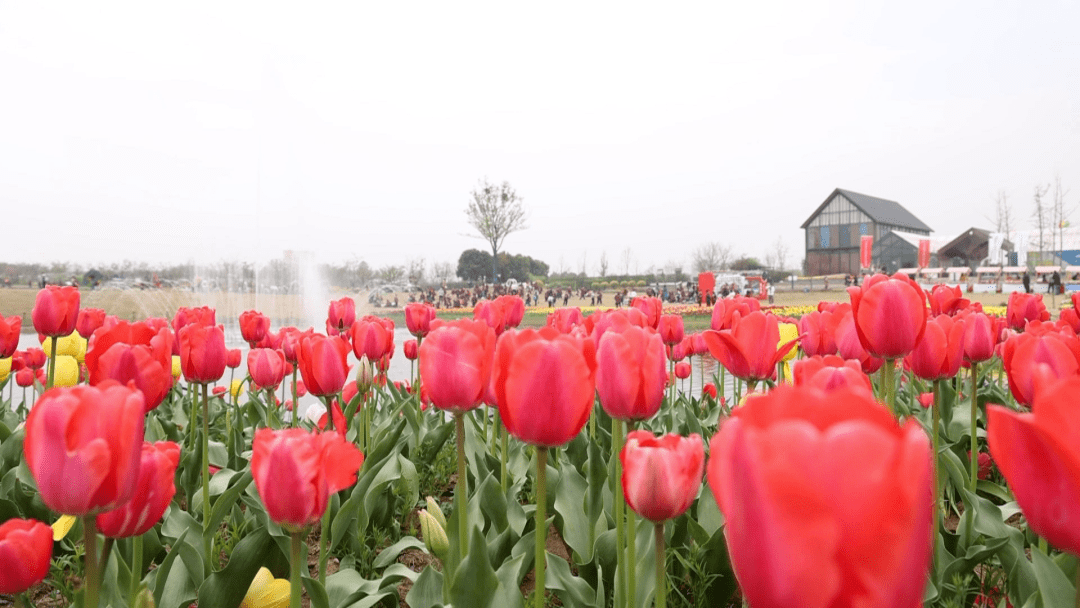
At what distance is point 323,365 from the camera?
2018 millimetres

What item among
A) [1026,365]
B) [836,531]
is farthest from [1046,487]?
[1026,365]

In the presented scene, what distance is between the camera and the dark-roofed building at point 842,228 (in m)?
53.2

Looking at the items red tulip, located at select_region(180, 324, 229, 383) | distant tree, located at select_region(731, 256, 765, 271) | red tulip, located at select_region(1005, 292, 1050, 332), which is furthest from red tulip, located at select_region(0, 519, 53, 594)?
distant tree, located at select_region(731, 256, 765, 271)

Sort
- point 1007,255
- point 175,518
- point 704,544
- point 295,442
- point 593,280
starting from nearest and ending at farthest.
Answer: point 295,442
point 704,544
point 175,518
point 593,280
point 1007,255

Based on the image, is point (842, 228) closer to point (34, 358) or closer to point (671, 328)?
point (671, 328)

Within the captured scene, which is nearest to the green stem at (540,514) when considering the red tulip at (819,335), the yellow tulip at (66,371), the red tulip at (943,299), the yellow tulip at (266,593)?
the yellow tulip at (266,593)

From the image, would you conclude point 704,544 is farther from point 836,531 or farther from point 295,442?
point 836,531

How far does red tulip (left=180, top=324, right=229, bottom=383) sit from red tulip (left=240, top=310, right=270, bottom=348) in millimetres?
1103

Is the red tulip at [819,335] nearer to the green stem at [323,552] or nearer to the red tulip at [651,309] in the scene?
the red tulip at [651,309]

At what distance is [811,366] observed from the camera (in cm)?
143

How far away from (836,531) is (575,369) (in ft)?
2.11

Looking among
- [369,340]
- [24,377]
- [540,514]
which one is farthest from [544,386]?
[24,377]

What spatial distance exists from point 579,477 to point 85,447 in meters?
1.45

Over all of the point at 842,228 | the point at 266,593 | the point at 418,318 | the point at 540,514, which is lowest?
the point at 266,593
